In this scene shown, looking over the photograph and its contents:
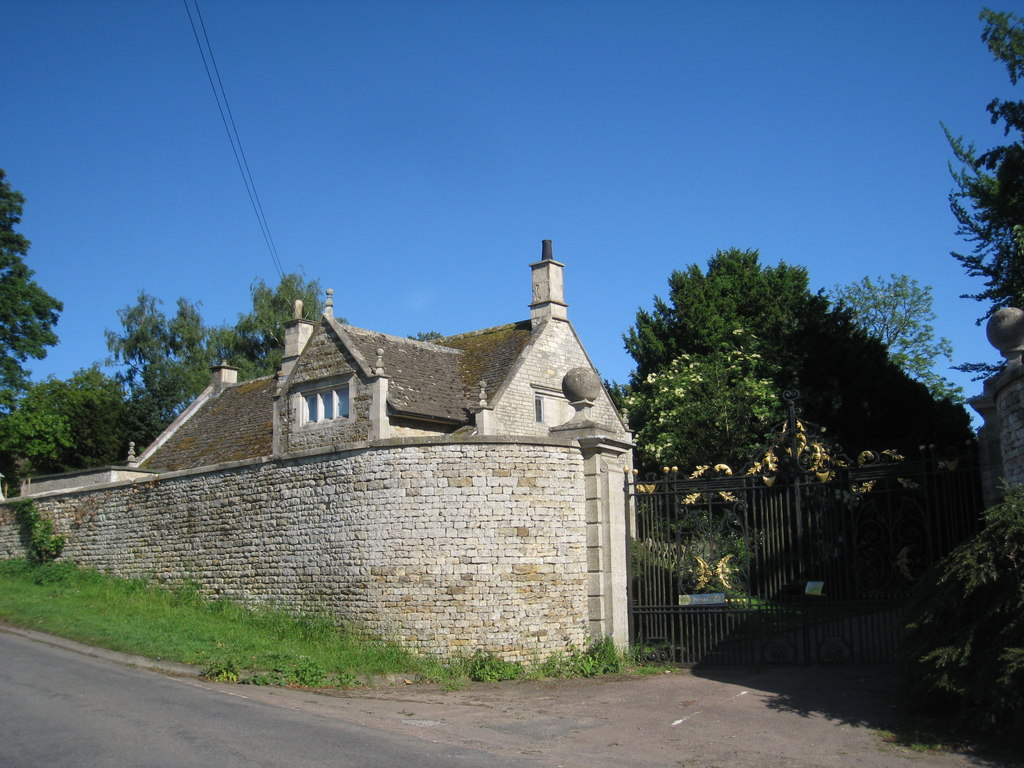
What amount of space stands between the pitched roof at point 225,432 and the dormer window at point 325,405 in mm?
2741

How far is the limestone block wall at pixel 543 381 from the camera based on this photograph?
2527 cm

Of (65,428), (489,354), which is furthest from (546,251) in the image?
(65,428)

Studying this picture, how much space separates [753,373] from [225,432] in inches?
708

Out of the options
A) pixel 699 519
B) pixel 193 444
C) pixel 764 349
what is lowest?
pixel 699 519

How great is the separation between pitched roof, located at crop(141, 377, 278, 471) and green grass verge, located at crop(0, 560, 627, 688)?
382 inches

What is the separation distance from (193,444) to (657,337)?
18.2 m

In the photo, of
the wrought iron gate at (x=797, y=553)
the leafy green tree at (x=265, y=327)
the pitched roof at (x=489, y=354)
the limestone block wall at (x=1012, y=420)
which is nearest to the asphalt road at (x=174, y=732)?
the wrought iron gate at (x=797, y=553)

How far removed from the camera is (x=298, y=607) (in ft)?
51.3

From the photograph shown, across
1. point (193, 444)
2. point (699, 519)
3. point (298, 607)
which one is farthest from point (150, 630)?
point (193, 444)

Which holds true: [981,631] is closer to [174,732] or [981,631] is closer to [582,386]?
[582,386]

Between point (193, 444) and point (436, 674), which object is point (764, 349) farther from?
point (436, 674)

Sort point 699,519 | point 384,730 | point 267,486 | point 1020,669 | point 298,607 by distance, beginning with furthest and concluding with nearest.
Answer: point 267,486 < point 298,607 < point 699,519 < point 384,730 < point 1020,669

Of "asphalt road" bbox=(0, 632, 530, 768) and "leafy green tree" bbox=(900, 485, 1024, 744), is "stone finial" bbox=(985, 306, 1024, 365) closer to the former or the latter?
"leafy green tree" bbox=(900, 485, 1024, 744)

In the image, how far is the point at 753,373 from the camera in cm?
3300
